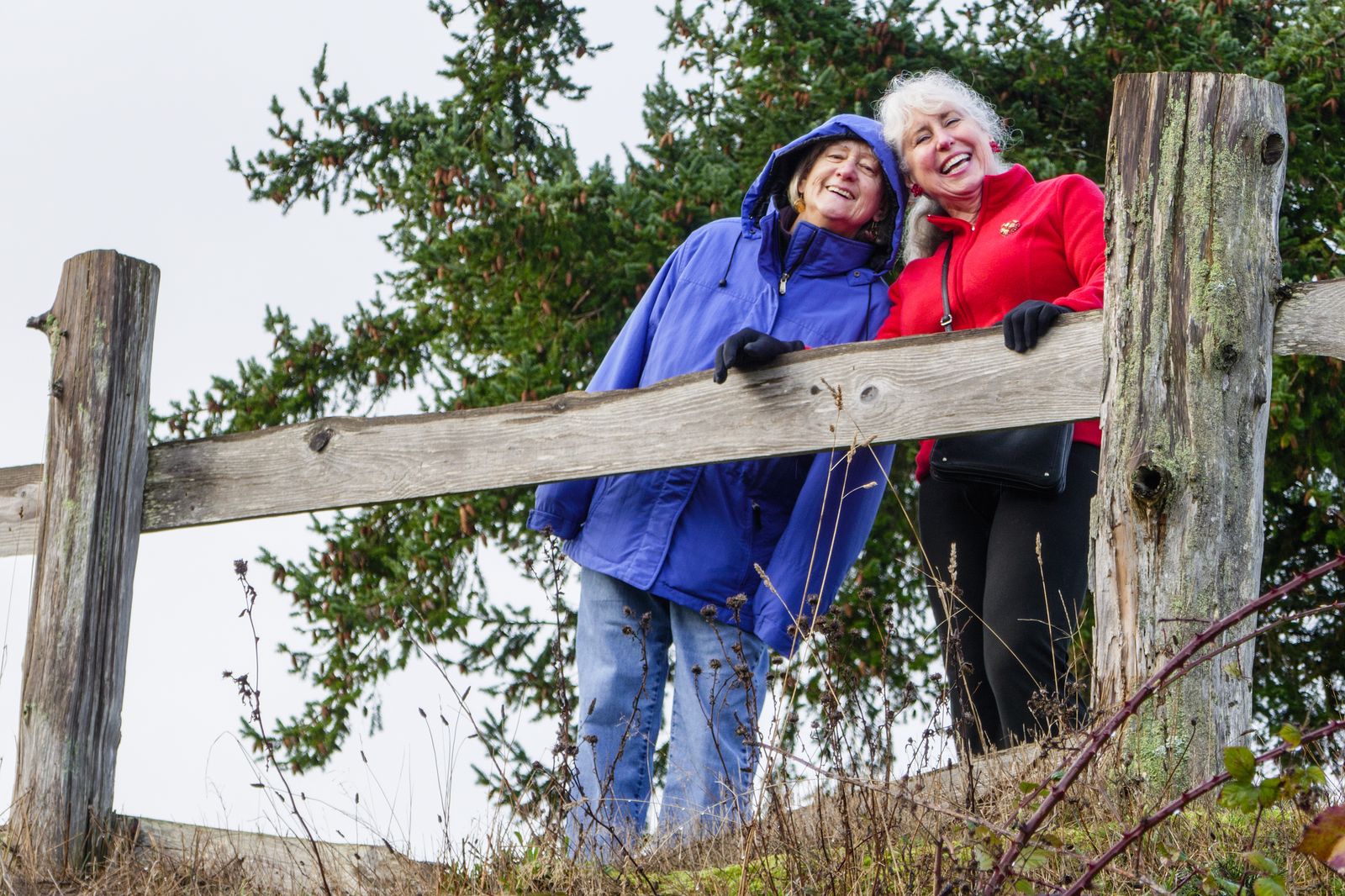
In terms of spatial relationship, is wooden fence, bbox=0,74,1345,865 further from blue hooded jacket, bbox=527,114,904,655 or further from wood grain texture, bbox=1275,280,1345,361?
blue hooded jacket, bbox=527,114,904,655

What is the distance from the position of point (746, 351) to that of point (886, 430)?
1.33 ft

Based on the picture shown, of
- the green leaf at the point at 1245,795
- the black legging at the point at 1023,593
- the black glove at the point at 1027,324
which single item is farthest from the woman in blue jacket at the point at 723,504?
the green leaf at the point at 1245,795

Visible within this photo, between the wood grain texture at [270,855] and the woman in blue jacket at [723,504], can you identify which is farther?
the woman in blue jacket at [723,504]

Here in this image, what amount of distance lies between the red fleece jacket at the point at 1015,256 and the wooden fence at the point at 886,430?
0.47 m

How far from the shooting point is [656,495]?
3754mm

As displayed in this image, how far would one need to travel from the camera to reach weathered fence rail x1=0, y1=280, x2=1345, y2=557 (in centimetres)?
310

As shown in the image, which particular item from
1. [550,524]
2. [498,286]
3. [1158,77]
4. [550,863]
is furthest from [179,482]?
[498,286]

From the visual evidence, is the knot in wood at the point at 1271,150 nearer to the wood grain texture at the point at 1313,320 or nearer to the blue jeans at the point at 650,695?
the wood grain texture at the point at 1313,320

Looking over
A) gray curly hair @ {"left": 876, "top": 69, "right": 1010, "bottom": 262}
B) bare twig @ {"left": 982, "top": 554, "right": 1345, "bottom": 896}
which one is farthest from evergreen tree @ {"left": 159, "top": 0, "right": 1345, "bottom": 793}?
bare twig @ {"left": 982, "top": 554, "right": 1345, "bottom": 896}

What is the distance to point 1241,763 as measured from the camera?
5.13ft

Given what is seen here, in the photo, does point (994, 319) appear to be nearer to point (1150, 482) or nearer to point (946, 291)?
point (946, 291)

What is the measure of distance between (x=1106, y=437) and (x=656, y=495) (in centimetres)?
126

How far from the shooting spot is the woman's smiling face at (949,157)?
3.92 m

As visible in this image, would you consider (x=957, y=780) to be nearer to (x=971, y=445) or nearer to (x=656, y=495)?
(x=971, y=445)
